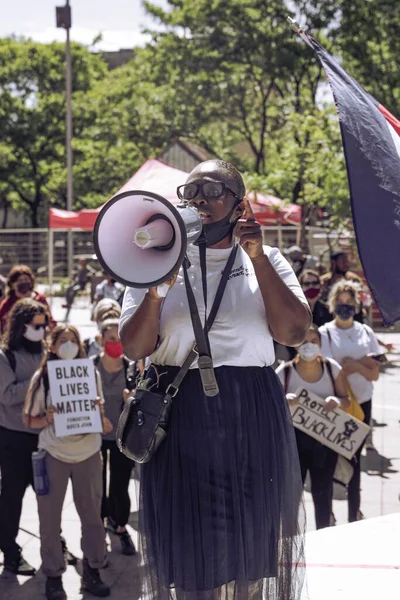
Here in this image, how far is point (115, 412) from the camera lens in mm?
6910

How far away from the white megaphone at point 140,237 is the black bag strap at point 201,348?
0.18 meters

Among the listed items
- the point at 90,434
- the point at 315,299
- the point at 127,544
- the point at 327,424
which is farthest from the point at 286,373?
the point at 315,299

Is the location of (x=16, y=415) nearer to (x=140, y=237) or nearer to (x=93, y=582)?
(x=93, y=582)

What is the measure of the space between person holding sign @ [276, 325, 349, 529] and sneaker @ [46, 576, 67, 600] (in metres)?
1.71

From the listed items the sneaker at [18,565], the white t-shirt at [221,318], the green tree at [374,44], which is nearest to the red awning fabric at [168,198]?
the sneaker at [18,565]

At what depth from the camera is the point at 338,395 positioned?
662cm

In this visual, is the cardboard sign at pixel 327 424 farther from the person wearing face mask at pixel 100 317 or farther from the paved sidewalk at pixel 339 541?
the person wearing face mask at pixel 100 317

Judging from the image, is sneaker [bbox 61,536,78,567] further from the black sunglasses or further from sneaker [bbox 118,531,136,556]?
the black sunglasses

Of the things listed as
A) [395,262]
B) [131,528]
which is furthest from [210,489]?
[131,528]

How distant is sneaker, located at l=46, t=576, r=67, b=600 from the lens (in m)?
5.72

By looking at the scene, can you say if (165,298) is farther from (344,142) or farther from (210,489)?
(344,142)

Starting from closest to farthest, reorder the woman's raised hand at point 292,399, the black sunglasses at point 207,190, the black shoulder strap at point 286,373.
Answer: the black sunglasses at point 207,190 → the woman's raised hand at point 292,399 → the black shoulder strap at point 286,373

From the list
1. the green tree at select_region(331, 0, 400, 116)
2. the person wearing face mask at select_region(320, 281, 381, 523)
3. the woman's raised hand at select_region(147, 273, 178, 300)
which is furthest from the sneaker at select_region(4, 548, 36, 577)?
the green tree at select_region(331, 0, 400, 116)

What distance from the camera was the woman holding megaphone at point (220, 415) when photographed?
9.84 ft
